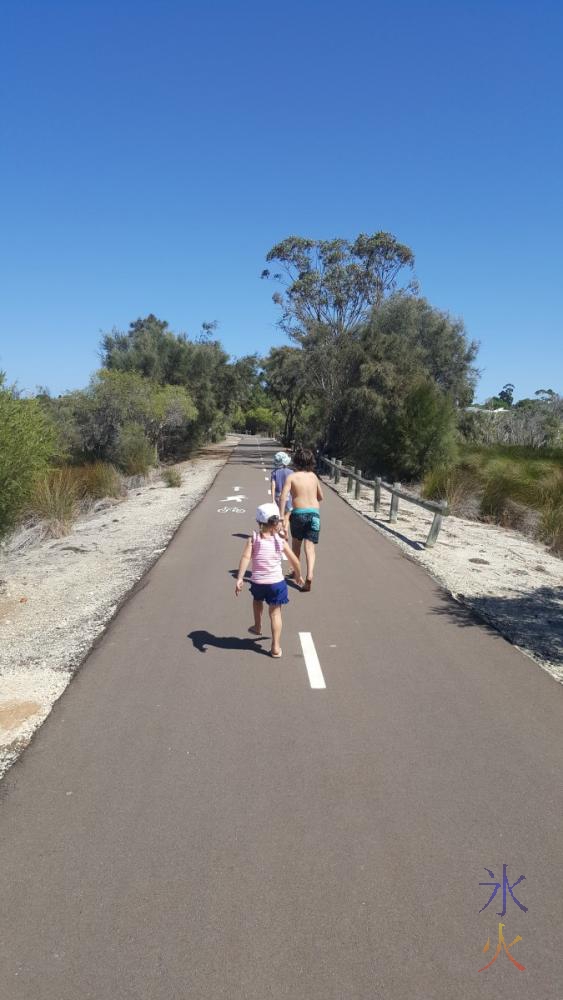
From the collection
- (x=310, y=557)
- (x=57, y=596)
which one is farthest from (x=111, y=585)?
(x=310, y=557)

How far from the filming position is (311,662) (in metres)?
6.45

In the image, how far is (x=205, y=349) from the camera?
161ft

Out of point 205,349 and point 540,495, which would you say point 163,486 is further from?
Result: point 205,349

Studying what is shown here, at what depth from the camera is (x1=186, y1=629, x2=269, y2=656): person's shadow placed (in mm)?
6781

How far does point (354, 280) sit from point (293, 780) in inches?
1387

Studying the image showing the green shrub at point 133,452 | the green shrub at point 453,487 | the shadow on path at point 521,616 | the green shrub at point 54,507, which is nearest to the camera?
the shadow on path at point 521,616

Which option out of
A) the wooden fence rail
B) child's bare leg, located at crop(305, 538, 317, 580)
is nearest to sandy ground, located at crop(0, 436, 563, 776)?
the wooden fence rail

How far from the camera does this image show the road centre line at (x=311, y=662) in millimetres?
5938

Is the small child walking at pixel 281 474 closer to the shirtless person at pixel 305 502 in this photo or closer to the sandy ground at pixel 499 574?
the shirtless person at pixel 305 502

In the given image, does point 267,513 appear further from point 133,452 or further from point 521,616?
point 133,452

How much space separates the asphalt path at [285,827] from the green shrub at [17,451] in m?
3.71

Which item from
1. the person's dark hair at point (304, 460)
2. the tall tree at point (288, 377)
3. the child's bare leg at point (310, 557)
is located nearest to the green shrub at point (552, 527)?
the child's bare leg at point (310, 557)

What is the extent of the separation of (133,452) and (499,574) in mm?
23373

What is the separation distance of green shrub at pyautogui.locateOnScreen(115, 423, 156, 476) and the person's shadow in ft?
77.2
